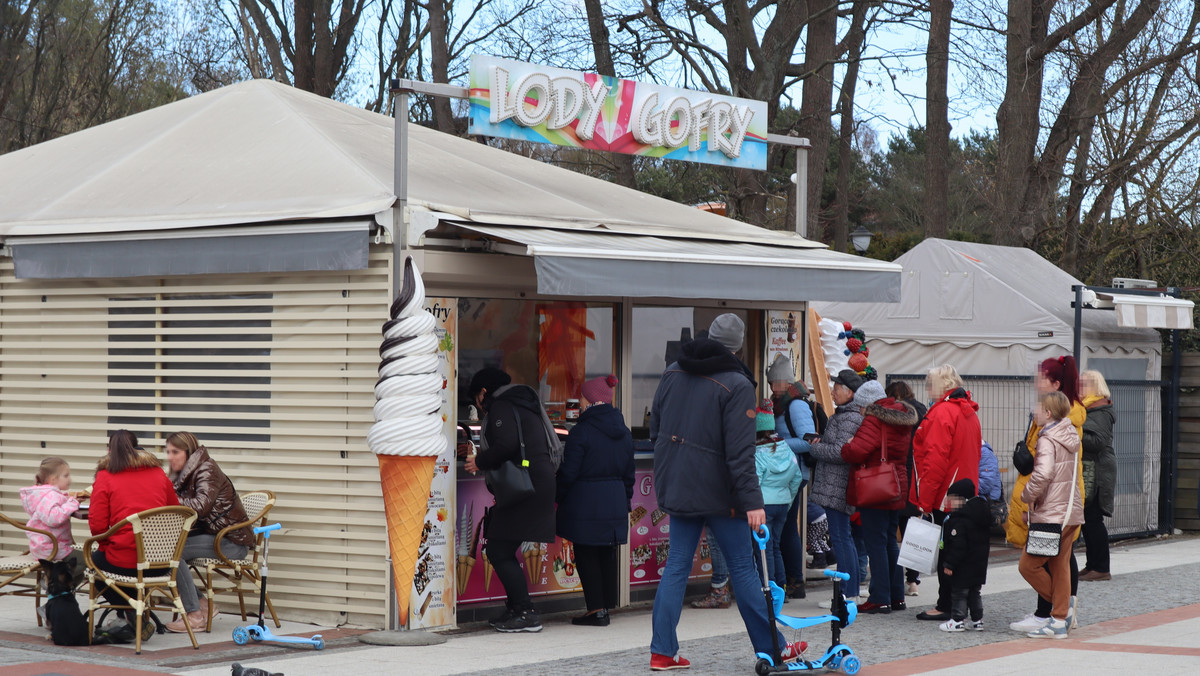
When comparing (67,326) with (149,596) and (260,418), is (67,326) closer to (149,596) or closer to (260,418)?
(260,418)

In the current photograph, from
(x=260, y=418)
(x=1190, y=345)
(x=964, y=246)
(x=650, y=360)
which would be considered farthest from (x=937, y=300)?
(x=260, y=418)

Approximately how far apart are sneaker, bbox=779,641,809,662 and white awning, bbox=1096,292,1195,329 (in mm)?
8086

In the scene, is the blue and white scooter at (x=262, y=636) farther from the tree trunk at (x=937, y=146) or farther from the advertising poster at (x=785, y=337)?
the tree trunk at (x=937, y=146)

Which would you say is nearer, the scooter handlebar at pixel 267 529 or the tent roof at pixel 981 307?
the scooter handlebar at pixel 267 529

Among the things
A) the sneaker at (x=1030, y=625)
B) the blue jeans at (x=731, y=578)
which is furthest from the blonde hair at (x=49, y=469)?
the sneaker at (x=1030, y=625)

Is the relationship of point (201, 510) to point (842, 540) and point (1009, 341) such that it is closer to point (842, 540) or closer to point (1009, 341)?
point (842, 540)

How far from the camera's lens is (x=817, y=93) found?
749 inches

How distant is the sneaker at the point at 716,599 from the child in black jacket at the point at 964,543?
1644 mm

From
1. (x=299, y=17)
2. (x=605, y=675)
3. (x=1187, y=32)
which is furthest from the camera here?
(x=299, y=17)

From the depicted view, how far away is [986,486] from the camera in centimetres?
1054

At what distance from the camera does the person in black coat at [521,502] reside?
8.20 m

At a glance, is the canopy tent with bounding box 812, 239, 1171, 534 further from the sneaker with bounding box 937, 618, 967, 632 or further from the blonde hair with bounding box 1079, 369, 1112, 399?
the sneaker with bounding box 937, 618, 967, 632

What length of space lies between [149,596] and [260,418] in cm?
134

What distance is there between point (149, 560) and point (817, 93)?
1375 centimetres
